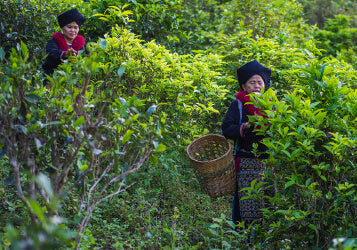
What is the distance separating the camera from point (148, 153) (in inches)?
101

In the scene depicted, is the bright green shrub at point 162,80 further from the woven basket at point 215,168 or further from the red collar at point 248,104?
the red collar at point 248,104

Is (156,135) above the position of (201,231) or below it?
above

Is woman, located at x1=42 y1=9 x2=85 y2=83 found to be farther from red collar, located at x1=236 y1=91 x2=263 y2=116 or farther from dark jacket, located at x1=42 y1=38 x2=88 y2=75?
red collar, located at x1=236 y1=91 x2=263 y2=116

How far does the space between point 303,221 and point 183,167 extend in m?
1.79

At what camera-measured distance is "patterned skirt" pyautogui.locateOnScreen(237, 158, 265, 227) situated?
351cm

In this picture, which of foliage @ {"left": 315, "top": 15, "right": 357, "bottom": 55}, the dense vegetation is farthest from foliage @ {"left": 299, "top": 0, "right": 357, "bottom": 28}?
the dense vegetation

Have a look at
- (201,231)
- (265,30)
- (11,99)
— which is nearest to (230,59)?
(265,30)

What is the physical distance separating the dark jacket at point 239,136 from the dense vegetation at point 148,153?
1.23 ft

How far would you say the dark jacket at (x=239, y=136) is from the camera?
11.6ft

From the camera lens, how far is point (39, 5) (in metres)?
5.56

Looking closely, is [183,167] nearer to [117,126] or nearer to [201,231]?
[201,231]

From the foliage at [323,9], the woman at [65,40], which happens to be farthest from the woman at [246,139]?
the foliage at [323,9]

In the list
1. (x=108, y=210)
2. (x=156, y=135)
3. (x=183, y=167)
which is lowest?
(x=183, y=167)

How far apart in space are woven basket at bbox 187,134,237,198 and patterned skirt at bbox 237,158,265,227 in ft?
0.28
